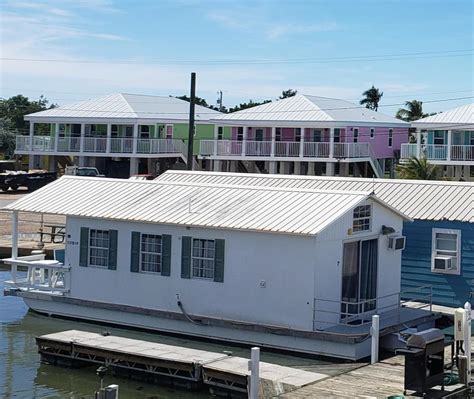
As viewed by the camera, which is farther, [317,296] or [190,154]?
[190,154]

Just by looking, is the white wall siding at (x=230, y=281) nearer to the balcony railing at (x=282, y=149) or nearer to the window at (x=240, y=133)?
the balcony railing at (x=282, y=149)

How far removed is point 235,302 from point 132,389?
379 cm

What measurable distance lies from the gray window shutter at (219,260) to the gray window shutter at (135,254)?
2.22 metres

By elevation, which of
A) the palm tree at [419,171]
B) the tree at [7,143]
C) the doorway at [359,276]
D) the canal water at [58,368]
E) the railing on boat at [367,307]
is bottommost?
the canal water at [58,368]

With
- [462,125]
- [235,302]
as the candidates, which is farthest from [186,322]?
[462,125]

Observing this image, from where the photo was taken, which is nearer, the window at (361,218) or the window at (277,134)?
the window at (361,218)

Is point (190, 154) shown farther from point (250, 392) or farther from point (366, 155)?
point (250, 392)

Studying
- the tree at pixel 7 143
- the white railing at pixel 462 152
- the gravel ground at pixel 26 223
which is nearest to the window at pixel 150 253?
the gravel ground at pixel 26 223

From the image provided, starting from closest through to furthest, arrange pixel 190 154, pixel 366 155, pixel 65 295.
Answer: pixel 65 295, pixel 190 154, pixel 366 155

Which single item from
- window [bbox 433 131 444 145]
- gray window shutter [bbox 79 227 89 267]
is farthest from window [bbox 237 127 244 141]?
gray window shutter [bbox 79 227 89 267]

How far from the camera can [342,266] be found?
2073 centimetres

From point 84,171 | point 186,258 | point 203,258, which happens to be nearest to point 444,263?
point 203,258

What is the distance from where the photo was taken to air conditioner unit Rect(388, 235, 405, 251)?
22359mm

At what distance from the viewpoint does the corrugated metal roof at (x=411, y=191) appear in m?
24.0
